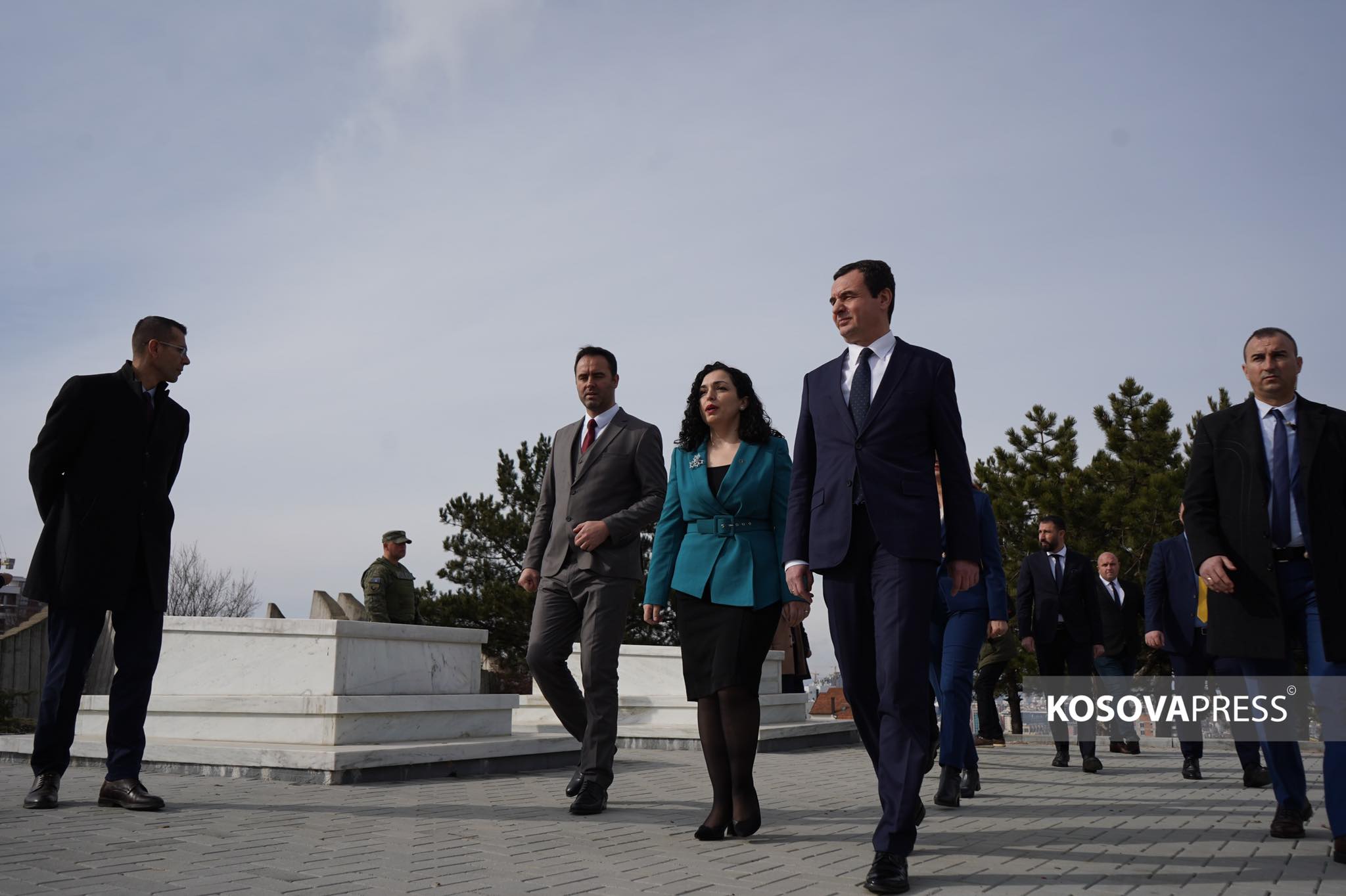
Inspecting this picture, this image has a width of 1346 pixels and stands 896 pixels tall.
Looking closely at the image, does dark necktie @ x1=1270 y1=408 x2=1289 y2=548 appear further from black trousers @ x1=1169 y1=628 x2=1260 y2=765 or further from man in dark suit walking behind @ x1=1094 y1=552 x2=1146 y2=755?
man in dark suit walking behind @ x1=1094 y1=552 x2=1146 y2=755

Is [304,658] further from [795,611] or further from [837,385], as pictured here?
[837,385]

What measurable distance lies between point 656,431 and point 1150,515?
14757 mm

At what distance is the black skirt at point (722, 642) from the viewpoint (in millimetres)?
4824

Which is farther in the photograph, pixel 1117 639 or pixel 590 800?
pixel 1117 639

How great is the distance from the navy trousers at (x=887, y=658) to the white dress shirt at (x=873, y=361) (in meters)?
0.52

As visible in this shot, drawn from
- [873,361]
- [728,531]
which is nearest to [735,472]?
[728,531]

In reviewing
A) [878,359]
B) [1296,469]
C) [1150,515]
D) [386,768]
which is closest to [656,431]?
[878,359]

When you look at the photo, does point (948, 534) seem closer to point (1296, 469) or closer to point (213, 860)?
point (1296, 469)

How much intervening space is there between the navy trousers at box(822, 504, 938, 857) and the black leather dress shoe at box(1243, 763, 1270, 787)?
478cm

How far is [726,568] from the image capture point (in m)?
4.92

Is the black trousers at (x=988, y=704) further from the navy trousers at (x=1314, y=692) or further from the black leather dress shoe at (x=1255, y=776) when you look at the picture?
the navy trousers at (x=1314, y=692)

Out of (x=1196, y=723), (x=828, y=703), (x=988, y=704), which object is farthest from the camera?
(x=828, y=703)

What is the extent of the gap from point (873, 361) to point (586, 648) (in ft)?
7.61

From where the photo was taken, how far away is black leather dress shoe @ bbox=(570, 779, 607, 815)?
538 cm
